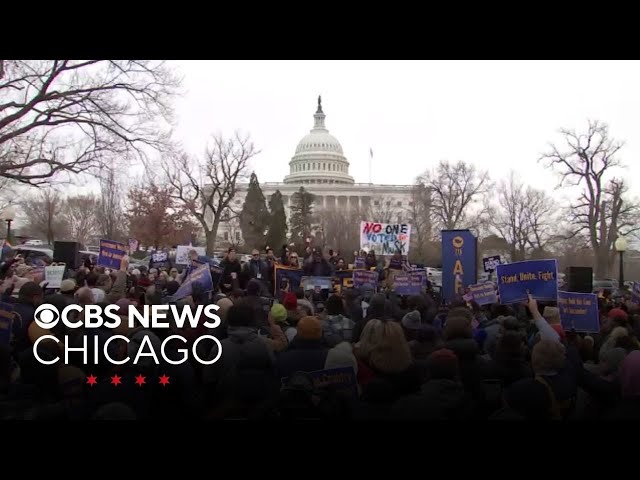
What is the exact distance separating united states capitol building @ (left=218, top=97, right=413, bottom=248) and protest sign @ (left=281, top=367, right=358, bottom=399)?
85.4 metres

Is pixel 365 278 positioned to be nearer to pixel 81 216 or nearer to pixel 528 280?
pixel 528 280

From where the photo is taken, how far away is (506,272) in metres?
6.96

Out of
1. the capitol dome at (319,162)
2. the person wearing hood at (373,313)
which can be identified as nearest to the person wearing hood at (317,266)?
the person wearing hood at (373,313)

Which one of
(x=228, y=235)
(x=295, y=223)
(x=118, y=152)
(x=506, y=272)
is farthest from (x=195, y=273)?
(x=228, y=235)

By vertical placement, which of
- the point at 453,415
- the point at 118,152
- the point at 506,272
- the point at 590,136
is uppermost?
the point at 590,136

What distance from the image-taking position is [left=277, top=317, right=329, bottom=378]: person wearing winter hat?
473 centimetres

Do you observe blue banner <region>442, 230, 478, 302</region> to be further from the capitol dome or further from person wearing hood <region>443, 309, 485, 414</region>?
the capitol dome

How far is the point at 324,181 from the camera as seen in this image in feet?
379

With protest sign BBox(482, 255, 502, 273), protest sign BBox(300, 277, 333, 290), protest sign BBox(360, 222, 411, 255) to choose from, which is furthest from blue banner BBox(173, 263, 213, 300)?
protest sign BBox(360, 222, 411, 255)

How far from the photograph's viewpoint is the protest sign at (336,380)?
3.93 m

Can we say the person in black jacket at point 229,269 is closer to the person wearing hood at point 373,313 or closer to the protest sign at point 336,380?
the person wearing hood at point 373,313

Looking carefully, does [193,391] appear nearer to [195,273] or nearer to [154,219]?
[195,273]

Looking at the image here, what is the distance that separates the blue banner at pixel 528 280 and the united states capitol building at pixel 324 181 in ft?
272

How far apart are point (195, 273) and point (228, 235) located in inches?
2795
